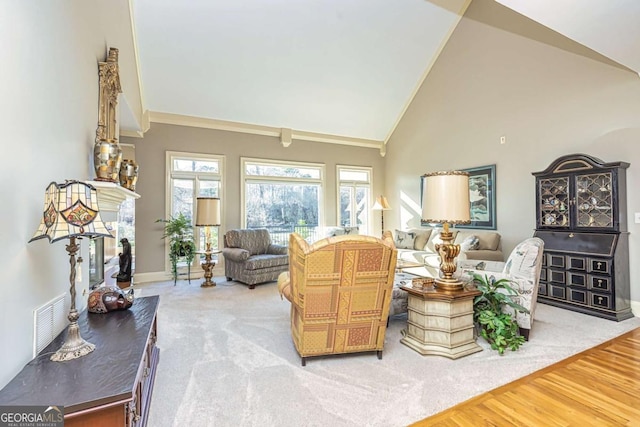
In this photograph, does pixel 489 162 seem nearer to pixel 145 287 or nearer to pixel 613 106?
pixel 613 106

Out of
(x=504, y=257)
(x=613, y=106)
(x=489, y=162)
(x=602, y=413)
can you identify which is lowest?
(x=602, y=413)

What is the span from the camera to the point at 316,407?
196 cm

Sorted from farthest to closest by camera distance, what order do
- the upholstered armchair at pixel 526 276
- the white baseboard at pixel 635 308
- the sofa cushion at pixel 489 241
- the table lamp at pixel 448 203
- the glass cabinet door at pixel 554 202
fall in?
the sofa cushion at pixel 489 241 → the glass cabinet door at pixel 554 202 → the white baseboard at pixel 635 308 → the upholstered armchair at pixel 526 276 → the table lamp at pixel 448 203

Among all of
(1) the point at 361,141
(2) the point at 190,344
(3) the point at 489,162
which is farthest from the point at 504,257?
(2) the point at 190,344

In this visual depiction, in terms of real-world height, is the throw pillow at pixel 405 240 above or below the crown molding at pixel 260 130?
below

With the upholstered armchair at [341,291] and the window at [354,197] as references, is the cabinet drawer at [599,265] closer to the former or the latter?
the upholstered armchair at [341,291]

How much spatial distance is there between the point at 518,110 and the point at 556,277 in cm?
269

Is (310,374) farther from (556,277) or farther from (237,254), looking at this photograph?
(556,277)

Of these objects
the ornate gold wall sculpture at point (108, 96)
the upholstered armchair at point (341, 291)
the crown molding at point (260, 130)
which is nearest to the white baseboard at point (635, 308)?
the upholstered armchair at point (341, 291)

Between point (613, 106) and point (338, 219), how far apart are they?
5.11 meters

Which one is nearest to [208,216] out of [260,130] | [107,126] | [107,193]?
[260,130]

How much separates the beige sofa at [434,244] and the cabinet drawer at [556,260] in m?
0.86

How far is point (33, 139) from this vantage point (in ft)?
5.01

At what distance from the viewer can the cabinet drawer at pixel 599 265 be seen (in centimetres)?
363
